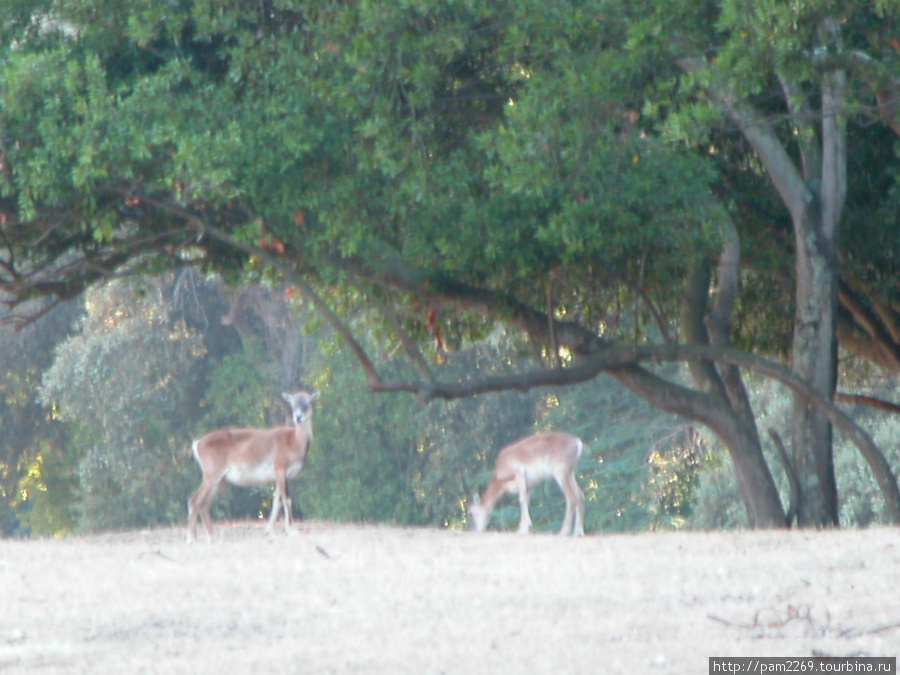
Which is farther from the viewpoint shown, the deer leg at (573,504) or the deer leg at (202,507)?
the deer leg at (573,504)

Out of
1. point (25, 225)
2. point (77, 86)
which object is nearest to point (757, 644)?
point (77, 86)

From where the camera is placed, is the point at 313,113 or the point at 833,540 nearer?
the point at 833,540

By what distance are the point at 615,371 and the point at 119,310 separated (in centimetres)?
2408

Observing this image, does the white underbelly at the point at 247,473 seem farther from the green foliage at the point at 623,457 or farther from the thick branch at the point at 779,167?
the green foliage at the point at 623,457

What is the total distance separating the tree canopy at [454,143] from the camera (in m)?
10.0

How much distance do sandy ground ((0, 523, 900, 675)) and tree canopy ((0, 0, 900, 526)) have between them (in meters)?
2.26

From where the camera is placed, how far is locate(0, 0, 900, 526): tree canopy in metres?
10.0

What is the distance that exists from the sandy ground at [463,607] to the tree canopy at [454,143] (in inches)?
88.9

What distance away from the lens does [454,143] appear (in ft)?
39.3

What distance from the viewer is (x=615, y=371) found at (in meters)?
13.3

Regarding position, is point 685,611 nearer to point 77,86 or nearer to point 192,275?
point 77,86

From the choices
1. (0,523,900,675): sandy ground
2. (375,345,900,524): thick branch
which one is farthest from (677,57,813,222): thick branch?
(0,523,900,675): sandy ground

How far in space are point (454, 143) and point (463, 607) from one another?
523 cm

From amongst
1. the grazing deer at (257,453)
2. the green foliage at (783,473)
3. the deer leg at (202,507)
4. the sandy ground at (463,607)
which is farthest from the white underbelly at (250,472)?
the green foliage at (783,473)
